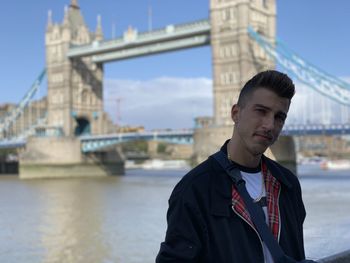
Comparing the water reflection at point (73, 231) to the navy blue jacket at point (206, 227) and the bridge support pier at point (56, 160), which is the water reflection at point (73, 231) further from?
the bridge support pier at point (56, 160)

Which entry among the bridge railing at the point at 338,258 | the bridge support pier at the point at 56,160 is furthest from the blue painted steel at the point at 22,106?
the bridge railing at the point at 338,258

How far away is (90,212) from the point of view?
35.0 feet

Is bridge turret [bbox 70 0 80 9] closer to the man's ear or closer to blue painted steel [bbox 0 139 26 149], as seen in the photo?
blue painted steel [bbox 0 139 26 149]

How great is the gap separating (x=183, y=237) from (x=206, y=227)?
Answer: 5 centimetres

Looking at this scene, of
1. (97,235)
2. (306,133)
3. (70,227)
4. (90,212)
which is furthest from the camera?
(306,133)

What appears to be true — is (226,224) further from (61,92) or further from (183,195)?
(61,92)

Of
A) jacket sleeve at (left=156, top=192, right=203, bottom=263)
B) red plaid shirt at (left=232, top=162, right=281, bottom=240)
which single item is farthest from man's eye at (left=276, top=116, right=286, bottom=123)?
jacket sleeve at (left=156, top=192, right=203, bottom=263)

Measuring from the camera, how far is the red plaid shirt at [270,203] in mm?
1144

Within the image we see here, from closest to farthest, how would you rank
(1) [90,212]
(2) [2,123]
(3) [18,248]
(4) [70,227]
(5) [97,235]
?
1. (3) [18,248]
2. (5) [97,235]
3. (4) [70,227]
4. (1) [90,212]
5. (2) [2,123]

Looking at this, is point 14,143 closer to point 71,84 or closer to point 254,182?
point 71,84

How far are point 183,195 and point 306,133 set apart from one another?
2083 centimetres

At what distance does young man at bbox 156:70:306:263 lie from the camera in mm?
1118

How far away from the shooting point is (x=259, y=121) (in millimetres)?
1212

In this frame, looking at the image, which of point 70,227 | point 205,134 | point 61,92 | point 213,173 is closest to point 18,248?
point 70,227
